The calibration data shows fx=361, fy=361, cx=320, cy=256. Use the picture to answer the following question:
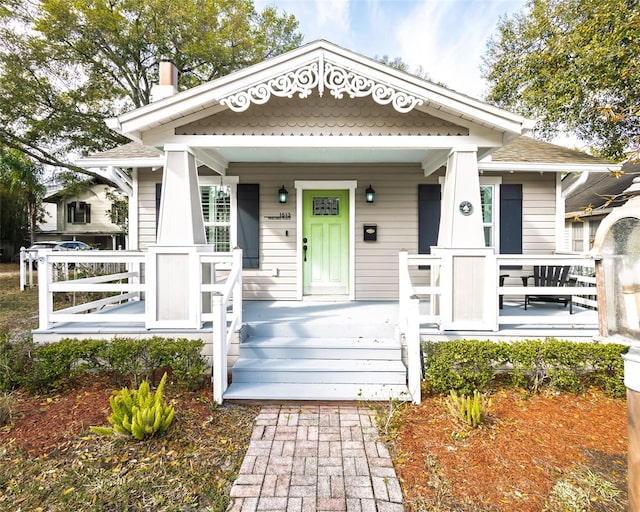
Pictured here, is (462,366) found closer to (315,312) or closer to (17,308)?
(315,312)

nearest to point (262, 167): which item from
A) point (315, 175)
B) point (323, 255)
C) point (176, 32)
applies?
point (315, 175)

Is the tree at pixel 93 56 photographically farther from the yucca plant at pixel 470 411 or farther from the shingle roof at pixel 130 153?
the yucca plant at pixel 470 411

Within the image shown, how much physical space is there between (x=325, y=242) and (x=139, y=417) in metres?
4.59

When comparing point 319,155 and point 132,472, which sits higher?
point 319,155

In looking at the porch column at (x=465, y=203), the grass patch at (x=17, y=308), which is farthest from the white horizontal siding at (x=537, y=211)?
the grass patch at (x=17, y=308)

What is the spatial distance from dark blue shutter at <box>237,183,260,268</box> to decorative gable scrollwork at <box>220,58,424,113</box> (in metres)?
2.57

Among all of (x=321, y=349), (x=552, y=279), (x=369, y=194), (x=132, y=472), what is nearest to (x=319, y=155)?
(x=369, y=194)

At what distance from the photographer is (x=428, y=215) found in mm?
6844

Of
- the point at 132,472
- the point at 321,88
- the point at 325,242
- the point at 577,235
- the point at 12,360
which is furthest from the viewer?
the point at 577,235

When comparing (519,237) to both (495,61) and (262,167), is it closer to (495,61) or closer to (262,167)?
(262,167)

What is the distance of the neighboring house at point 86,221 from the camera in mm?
28656

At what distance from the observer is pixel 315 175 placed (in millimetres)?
6836

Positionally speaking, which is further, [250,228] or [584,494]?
[250,228]

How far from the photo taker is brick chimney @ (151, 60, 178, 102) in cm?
608
